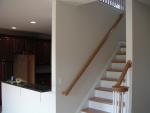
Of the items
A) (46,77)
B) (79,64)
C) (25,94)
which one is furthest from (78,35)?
(46,77)

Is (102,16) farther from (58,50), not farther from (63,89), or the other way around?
(63,89)

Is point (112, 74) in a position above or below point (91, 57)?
below

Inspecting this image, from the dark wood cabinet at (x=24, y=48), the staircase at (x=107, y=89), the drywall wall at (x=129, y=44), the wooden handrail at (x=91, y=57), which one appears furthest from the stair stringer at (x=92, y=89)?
the dark wood cabinet at (x=24, y=48)

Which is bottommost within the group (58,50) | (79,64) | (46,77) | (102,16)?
(46,77)

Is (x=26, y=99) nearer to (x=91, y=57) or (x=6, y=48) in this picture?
(x=91, y=57)

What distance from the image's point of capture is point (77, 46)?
411cm

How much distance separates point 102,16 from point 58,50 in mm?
1808

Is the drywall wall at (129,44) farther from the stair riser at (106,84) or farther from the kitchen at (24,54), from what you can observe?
the kitchen at (24,54)

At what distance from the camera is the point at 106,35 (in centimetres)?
490

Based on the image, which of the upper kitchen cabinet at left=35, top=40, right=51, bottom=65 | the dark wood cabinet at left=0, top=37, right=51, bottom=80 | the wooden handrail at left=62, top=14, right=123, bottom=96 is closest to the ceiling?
the wooden handrail at left=62, top=14, right=123, bottom=96
